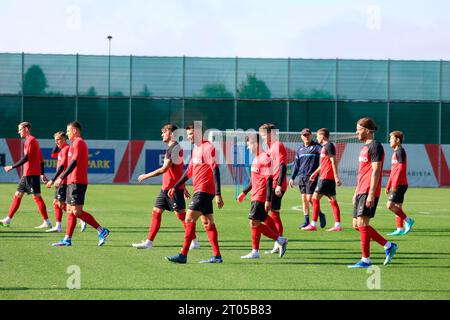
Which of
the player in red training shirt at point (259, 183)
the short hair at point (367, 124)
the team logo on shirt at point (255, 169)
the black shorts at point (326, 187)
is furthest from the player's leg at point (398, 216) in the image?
the short hair at point (367, 124)

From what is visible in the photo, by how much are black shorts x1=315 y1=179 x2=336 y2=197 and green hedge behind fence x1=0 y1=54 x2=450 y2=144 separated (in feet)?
103

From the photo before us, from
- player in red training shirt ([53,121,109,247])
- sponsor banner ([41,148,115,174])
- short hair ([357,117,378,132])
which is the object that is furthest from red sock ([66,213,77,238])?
sponsor banner ([41,148,115,174])

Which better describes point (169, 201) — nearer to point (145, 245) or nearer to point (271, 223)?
point (145, 245)

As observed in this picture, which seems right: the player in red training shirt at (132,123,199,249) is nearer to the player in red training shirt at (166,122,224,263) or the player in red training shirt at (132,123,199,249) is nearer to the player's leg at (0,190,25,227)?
the player in red training shirt at (166,122,224,263)

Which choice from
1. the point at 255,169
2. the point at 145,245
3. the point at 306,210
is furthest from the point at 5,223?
the point at 255,169

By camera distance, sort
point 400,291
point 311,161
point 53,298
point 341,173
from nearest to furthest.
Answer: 1. point 53,298
2. point 400,291
3. point 311,161
4. point 341,173

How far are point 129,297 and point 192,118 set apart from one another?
138 ft

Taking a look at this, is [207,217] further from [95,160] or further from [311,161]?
[95,160]

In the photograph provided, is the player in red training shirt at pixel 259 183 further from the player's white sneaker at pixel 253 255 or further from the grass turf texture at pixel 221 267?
the grass turf texture at pixel 221 267

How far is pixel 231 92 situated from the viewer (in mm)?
50938

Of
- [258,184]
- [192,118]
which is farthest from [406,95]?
[258,184]

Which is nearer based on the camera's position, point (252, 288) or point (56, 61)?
point (252, 288)

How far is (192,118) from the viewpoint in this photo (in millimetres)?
50938

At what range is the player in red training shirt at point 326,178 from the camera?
1861cm
